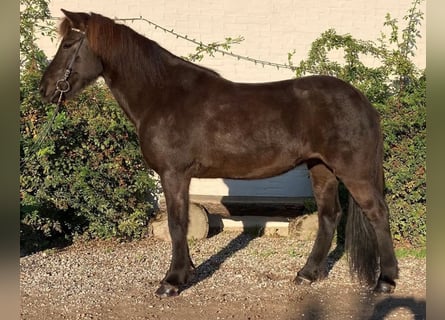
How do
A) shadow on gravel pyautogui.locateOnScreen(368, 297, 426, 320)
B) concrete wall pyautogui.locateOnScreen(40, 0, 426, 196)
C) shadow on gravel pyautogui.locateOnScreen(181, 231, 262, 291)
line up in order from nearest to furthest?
shadow on gravel pyautogui.locateOnScreen(368, 297, 426, 320) → shadow on gravel pyautogui.locateOnScreen(181, 231, 262, 291) → concrete wall pyautogui.locateOnScreen(40, 0, 426, 196)

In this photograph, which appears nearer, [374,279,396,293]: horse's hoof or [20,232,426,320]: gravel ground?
[20,232,426,320]: gravel ground

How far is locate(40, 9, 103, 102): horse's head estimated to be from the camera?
4.53 meters

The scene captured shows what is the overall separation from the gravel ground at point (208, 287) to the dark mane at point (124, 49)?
1887 mm

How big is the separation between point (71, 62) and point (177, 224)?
1.62 m

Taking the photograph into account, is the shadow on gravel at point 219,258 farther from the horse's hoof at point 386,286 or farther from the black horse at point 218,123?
the horse's hoof at point 386,286

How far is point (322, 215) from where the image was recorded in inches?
201

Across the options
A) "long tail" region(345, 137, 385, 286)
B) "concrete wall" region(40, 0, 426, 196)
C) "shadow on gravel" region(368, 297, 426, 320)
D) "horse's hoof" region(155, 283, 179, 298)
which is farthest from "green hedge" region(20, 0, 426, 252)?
"horse's hoof" region(155, 283, 179, 298)

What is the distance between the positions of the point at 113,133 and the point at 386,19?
4.01 meters

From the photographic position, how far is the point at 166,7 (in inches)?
297

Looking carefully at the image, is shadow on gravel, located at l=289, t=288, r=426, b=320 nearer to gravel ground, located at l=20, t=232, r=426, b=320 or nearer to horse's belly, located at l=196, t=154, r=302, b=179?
gravel ground, located at l=20, t=232, r=426, b=320

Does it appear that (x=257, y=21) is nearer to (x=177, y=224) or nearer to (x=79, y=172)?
(x=79, y=172)

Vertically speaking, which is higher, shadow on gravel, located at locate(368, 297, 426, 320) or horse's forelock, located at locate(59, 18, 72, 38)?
horse's forelock, located at locate(59, 18, 72, 38)
